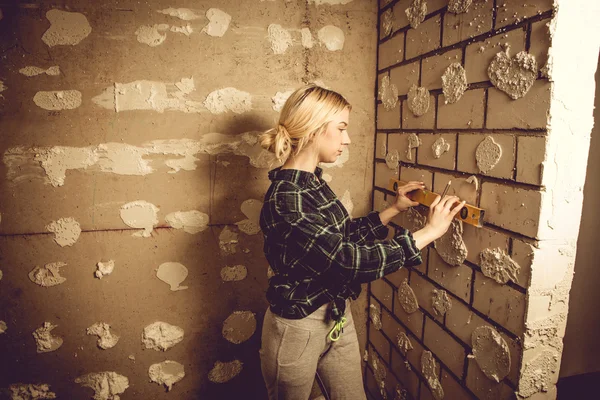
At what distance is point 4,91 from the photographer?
1.34 metres

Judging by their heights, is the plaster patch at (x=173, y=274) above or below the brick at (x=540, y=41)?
below

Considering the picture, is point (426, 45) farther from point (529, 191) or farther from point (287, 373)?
point (287, 373)

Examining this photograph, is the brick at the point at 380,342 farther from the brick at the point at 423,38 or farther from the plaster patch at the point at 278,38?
the plaster patch at the point at 278,38

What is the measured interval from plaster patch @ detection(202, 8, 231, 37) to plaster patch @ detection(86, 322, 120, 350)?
1365 mm

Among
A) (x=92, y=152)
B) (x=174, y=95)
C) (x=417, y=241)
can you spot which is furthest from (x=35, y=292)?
(x=417, y=241)

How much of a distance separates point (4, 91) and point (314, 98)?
3.96 ft

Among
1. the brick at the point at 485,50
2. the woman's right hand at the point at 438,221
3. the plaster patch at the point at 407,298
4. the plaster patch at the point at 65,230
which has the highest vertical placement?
the brick at the point at 485,50

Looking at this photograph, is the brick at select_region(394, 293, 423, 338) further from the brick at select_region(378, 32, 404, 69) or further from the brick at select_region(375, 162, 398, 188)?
the brick at select_region(378, 32, 404, 69)

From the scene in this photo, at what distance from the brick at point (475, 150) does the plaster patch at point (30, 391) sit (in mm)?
1949

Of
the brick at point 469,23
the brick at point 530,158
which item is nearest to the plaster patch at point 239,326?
the brick at point 530,158

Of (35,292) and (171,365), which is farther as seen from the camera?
(171,365)

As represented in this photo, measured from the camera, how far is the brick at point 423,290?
131 centimetres

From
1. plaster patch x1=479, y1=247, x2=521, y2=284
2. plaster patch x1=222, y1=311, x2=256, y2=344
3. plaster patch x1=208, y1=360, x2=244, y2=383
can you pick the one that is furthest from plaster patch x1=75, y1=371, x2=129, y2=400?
plaster patch x1=479, y1=247, x2=521, y2=284

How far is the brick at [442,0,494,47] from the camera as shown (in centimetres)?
99
